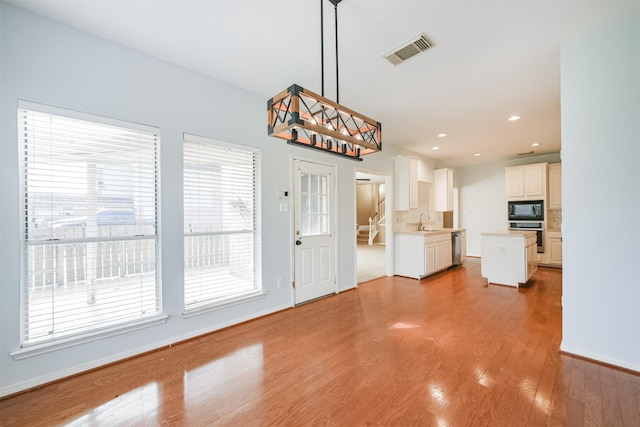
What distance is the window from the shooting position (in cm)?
287

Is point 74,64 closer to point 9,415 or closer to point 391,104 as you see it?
point 9,415

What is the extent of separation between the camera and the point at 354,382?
2076 mm

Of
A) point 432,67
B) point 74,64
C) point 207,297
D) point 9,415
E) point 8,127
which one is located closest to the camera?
point 9,415

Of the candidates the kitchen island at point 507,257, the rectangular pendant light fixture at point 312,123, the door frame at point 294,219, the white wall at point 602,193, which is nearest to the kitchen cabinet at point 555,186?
the kitchen island at point 507,257

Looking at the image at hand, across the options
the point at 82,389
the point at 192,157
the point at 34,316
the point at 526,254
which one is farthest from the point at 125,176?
the point at 526,254

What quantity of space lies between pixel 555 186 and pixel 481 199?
1756mm

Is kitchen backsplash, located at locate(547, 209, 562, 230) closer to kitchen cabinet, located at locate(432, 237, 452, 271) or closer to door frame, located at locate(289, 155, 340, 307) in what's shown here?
kitchen cabinet, located at locate(432, 237, 452, 271)

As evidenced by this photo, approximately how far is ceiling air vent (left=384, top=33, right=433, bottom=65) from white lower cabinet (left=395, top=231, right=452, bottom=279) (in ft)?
11.5

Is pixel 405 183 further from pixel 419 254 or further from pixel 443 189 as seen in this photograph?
pixel 443 189

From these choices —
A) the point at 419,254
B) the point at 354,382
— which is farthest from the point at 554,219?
the point at 354,382

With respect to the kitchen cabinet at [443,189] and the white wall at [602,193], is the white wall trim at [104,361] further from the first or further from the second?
the kitchen cabinet at [443,189]

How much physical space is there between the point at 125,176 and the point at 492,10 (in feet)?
11.0

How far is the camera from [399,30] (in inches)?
87.3

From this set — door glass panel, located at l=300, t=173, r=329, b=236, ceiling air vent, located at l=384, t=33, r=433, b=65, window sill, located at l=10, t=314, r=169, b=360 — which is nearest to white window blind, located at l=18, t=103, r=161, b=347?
window sill, located at l=10, t=314, r=169, b=360
